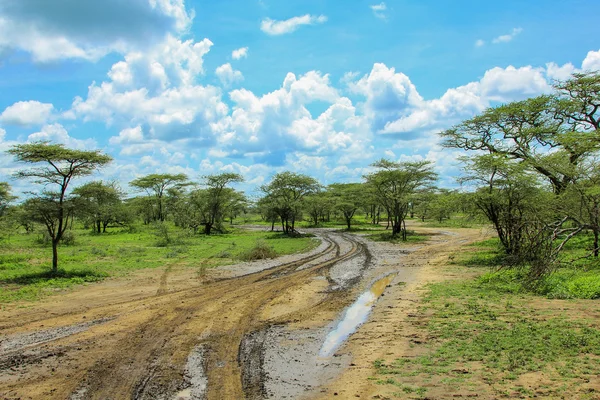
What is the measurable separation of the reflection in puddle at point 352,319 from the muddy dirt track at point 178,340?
0.27 meters

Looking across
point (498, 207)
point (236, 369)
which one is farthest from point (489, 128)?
A: point (236, 369)

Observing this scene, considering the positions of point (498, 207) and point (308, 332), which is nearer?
point (308, 332)

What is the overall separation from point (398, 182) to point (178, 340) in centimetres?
3501

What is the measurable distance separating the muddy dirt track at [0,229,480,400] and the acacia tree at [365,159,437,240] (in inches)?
929

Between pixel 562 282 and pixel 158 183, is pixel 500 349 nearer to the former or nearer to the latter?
pixel 562 282

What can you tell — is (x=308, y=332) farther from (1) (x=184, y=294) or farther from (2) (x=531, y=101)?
(2) (x=531, y=101)

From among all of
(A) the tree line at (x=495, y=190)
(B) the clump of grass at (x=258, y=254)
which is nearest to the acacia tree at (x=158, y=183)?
(A) the tree line at (x=495, y=190)

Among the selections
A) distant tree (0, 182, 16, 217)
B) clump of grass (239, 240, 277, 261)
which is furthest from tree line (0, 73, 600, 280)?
clump of grass (239, 240, 277, 261)

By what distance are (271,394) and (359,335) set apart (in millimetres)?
3751

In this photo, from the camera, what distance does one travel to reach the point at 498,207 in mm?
22078

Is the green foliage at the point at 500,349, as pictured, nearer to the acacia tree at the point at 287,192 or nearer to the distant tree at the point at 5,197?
the acacia tree at the point at 287,192

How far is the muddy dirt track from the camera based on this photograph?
284 inches

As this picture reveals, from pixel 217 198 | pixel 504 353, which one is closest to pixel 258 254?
pixel 504 353

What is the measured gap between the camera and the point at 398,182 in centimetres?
4150
